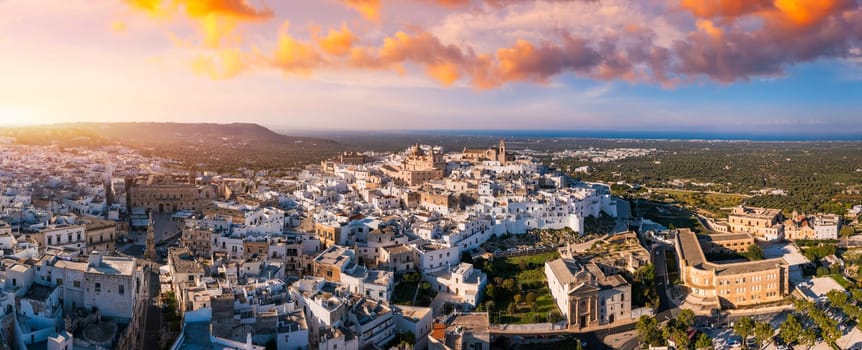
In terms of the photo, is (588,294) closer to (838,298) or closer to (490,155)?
(838,298)

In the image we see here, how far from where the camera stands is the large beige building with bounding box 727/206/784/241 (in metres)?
39.9

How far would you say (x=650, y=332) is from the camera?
2362cm

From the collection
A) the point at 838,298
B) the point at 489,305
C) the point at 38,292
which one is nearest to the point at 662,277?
the point at 838,298

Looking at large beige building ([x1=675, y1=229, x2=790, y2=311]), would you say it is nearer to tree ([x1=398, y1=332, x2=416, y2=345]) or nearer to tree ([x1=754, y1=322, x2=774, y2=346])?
tree ([x1=754, y1=322, x2=774, y2=346])

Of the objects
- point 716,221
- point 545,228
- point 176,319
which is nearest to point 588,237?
point 545,228

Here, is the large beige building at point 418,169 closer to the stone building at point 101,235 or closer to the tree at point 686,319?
the stone building at point 101,235

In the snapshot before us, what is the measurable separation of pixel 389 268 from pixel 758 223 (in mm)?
26648

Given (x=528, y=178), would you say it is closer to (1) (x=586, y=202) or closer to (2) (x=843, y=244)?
(1) (x=586, y=202)

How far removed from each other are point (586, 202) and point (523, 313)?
14.8m

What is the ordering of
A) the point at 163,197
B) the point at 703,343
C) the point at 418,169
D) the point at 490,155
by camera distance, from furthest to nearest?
the point at 490,155 < the point at 418,169 < the point at 163,197 < the point at 703,343

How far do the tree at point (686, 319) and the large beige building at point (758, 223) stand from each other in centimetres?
1791

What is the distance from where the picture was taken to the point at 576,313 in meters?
25.5

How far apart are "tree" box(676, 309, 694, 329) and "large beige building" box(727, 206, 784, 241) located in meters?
17.9

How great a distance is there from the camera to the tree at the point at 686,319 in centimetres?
2434
